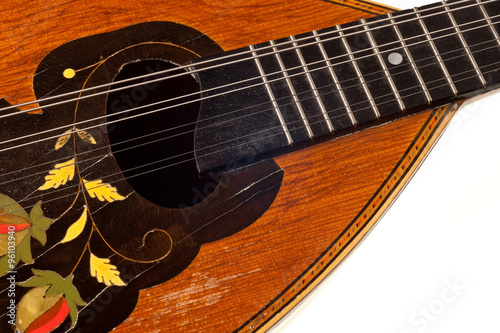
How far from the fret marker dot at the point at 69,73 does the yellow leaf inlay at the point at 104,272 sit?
338mm

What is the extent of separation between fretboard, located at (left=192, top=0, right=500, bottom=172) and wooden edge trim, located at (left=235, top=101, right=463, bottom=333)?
0.06 meters

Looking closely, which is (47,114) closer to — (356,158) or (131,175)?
(131,175)

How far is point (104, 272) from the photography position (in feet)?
2.55

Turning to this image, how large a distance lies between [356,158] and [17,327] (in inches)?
26.6

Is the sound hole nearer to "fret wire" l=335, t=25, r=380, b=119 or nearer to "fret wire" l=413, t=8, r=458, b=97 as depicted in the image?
"fret wire" l=335, t=25, r=380, b=119

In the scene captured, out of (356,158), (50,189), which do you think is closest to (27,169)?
(50,189)

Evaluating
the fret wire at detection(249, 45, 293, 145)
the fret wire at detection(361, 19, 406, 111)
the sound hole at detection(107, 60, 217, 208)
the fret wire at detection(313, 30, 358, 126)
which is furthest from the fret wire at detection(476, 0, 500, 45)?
the sound hole at detection(107, 60, 217, 208)

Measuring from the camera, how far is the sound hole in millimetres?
833

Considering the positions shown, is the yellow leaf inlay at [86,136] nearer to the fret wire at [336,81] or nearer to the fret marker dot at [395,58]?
the fret wire at [336,81]

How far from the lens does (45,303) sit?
0.76 m

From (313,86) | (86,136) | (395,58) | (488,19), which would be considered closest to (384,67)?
(395,58)

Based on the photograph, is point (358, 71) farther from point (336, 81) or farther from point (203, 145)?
point (203, 145)

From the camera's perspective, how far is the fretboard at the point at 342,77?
82 cm

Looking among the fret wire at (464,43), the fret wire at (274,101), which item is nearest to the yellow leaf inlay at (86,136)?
the fret wire at (274,101)
